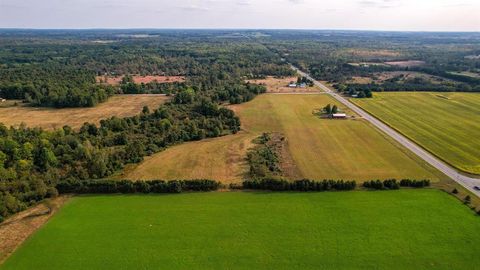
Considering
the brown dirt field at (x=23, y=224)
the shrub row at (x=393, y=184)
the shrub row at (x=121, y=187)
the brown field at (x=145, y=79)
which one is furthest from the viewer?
the brown field at (x=145, y=79)

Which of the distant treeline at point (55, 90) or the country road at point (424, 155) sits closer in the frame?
the country road at point (424, 155)

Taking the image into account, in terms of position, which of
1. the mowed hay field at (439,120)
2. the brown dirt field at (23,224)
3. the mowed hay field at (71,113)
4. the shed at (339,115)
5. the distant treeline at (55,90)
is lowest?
the brown dirt field at (23,224)

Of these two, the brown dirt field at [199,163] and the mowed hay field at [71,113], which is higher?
the mowed hay field at [71,113]

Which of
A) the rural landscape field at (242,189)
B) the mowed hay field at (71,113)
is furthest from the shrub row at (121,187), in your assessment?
the mowed hay field at (71,113)

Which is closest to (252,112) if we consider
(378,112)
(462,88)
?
(378,112)

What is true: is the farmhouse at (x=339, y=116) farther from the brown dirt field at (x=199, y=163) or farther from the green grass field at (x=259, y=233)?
the green grass field at (x=259, y=233)

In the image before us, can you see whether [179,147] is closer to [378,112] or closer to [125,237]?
[125,237]

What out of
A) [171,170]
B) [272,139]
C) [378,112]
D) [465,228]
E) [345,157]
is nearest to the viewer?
[465,228]
